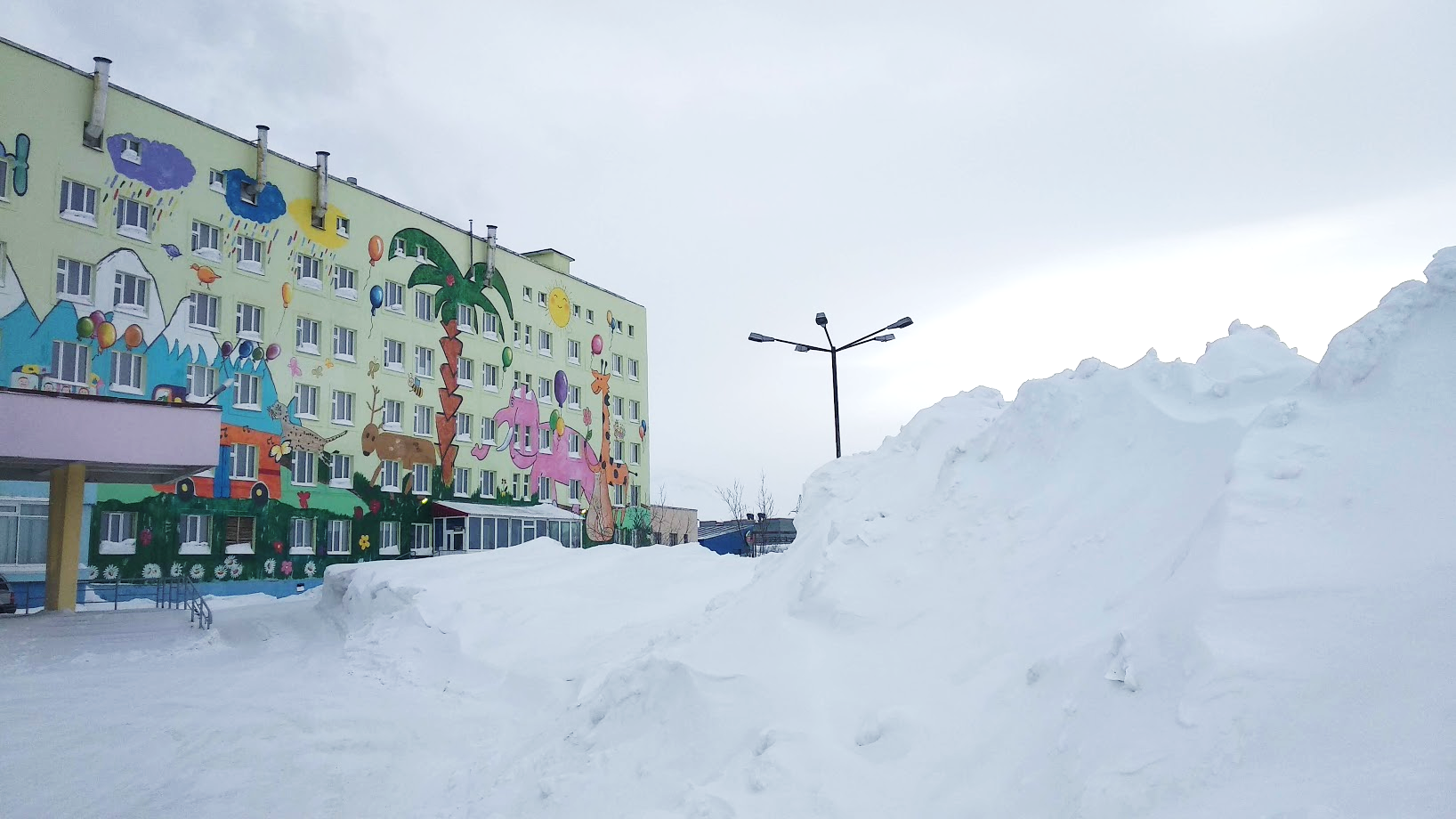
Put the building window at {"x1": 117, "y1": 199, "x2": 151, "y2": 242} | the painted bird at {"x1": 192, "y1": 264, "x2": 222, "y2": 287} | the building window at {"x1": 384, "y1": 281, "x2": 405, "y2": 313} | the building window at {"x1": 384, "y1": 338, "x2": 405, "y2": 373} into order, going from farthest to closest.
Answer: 1. the building window at {"x1": 384, "y1": 281, "x2": 405, "y2": 313}
2. the building window at {"x1": 384, "y1": 338, "x2": 405, "y2": 373}
3. the painted bird at {"x1": 192, "y1": 264, "x2": 222, "y2": 287}
4. the building window at {"x1": 117, "y1": 199, "x2": 151, "y2": 242}

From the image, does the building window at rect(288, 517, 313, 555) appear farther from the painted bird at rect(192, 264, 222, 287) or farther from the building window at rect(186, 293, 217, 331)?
the painted bird at rect(192, 264, 222, 287)

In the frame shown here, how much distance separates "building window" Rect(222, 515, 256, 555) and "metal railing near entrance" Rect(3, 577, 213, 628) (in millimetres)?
1649

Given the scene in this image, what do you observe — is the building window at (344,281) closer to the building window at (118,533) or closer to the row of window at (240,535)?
the row of window at (240,535)

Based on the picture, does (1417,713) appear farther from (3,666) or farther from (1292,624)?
(3,666)

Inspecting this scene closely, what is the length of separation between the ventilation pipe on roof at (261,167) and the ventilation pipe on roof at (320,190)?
7.07ft

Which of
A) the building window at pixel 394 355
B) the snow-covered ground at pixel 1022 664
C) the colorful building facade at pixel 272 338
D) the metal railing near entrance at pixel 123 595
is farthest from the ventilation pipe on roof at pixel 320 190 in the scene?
the snow-covered ground at pixel 1022 664

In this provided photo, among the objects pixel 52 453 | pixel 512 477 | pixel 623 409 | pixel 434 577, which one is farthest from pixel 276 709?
pixel 623 409

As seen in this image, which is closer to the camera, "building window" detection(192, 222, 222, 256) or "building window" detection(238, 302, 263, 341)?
"building window" detection(192, 222, 222, 256)

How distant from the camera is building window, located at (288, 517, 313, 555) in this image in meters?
32.2

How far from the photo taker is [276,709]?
37.7ft

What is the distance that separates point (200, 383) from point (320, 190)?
8.43 meters

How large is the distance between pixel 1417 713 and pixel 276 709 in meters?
11.4

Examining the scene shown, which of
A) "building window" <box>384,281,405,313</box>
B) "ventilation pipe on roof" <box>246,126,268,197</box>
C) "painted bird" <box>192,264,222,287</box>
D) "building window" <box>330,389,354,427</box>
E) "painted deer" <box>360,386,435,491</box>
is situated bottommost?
"painted deer" <box>360,386,435,491</box>

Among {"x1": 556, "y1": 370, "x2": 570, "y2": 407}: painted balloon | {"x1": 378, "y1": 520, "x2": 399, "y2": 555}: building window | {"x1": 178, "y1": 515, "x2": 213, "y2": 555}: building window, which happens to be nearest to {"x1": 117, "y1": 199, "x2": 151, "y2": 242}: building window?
{"x1": 178, "y1": 515, "x2": 213, "y2": 555}: building window
